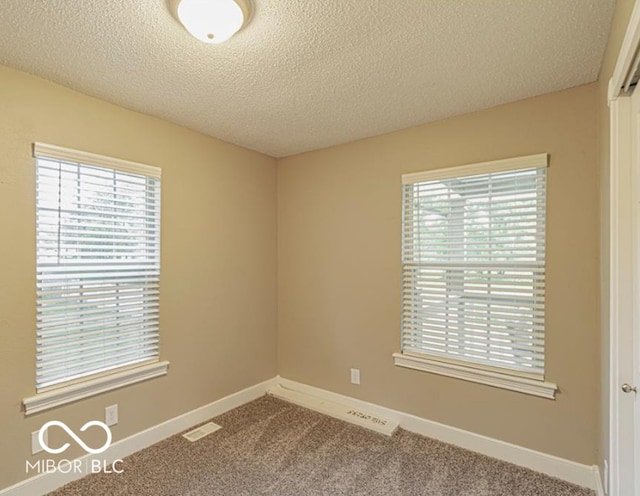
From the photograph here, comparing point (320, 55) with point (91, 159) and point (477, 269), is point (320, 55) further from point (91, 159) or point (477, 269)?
point (477, 269)

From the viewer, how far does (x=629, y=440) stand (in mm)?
1410

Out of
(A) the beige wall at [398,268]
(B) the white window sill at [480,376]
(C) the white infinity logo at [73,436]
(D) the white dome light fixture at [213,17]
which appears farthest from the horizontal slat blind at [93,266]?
(B) the white window sill at [480,376]

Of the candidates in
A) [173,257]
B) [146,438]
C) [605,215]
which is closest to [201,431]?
[146,438]

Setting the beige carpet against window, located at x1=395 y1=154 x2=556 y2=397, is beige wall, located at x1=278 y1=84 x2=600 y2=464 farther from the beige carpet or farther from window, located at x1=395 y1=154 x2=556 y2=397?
the beige carpet

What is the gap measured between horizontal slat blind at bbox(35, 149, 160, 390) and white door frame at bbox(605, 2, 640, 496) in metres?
2.63

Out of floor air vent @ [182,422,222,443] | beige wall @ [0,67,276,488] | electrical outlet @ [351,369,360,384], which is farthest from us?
electrical outlet @ [351,369,360,384]

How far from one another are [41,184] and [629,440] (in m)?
3.07

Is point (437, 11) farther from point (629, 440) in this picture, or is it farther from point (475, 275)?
point (629, 440)

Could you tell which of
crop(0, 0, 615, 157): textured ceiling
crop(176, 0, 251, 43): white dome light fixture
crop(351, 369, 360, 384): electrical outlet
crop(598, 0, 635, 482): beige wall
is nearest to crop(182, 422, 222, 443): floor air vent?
crop(351, 369, 360, 384): electrical outlet

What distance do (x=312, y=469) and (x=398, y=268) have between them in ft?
4.93

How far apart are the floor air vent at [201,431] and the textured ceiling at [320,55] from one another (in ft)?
7.62

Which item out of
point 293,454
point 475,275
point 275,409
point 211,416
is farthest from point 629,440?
point 211,416

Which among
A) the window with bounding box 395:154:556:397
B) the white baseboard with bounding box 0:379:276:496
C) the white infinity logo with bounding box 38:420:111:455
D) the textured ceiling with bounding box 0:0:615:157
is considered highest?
the textured ceiling with bounding box 0:0:615:157

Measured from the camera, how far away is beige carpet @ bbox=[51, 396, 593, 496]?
2029mm
